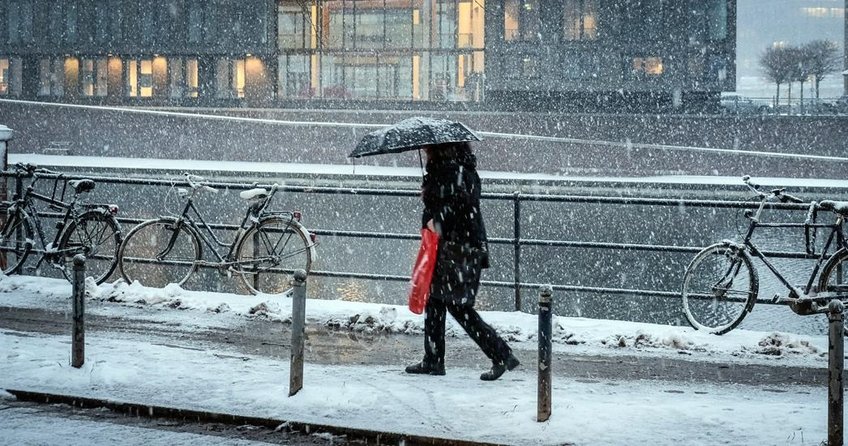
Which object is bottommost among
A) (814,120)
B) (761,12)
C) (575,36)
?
(814,120)

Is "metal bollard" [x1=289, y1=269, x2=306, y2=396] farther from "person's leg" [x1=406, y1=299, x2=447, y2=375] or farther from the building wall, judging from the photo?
the building wall

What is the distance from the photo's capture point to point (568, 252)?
21.3m

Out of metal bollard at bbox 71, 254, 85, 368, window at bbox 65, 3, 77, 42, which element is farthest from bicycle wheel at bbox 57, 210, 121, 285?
window at bbox 65, 3, 77, 42

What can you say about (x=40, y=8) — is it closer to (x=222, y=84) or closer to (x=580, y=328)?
(x=222, y=84)

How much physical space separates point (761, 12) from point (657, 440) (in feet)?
549

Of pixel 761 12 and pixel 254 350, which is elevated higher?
pixel 761 12

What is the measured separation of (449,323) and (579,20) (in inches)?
1688

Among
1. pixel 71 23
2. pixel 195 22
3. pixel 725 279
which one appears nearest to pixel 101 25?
pixel 71 23

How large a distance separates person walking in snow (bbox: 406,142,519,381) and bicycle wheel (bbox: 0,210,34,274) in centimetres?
639

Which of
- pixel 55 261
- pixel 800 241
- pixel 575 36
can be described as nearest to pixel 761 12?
pixel 575 36

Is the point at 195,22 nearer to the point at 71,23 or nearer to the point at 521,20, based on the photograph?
the point at 71,23

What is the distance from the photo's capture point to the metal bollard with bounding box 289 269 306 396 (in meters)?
6.92

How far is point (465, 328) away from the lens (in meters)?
7.59

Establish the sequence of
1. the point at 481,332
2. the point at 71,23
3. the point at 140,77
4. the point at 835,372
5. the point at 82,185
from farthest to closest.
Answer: the point at 71,23
the point at 140,77
the point at 82,185
the point at 481,332
the point at 835,372
